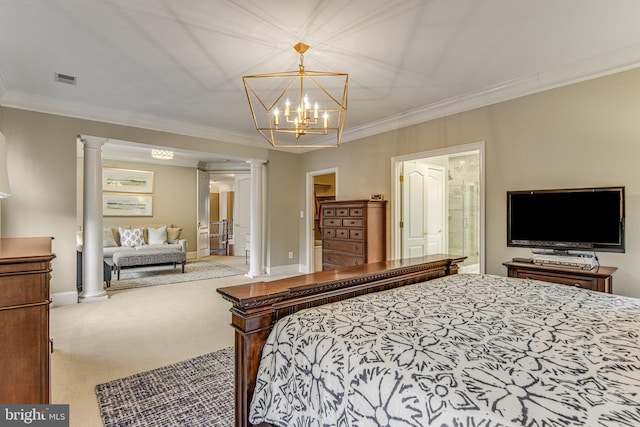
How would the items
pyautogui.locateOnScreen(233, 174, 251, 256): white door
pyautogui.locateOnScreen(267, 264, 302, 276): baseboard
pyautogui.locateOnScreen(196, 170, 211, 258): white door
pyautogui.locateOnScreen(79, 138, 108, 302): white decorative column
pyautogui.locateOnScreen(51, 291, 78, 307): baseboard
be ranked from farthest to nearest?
pyautogui.locateOnScreen(233, 174, 251, 256): white door
pyautogui.locateOnScreen(196, 170, 211, 258): white door
pyautogui.locateOnScreen(267, 264, 302, 276): baseboard
pyautogui.locateOnScreen(79, 138, 108, 302): white decorative column
pyautogui.locateOnScreen(51, 291, 78, 307): baseboard

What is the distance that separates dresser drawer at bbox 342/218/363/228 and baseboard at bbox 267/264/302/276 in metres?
2.06

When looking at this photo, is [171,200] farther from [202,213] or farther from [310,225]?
[310,225]

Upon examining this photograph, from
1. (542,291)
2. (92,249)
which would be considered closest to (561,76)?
(542,291)

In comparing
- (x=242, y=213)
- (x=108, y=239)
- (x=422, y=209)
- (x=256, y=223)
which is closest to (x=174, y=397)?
(x=422, y=209)

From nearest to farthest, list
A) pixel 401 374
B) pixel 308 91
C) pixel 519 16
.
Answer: pixel 401 374, pixel 519 16, pixel 308 91

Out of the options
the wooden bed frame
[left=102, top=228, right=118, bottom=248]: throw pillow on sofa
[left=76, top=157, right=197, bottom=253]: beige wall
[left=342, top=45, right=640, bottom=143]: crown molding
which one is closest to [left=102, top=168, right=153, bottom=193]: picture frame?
[left=76, top=157, right=197, bottom=253]: beige wall

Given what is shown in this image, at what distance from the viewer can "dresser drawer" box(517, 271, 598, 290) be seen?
2588mm

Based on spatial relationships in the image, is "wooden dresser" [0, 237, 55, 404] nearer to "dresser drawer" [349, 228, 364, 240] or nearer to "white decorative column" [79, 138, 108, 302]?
"white decorative column" [79, 138, 108, 302]

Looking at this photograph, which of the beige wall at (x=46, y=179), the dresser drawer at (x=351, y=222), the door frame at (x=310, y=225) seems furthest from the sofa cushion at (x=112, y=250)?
the dresser drawer at (x=351, y=222)

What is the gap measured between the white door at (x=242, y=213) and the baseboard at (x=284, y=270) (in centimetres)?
282

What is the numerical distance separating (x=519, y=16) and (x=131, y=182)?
8.05m

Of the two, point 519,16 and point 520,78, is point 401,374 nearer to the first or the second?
point 519,16

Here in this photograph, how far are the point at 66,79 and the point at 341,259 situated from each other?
4105 mm

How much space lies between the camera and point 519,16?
2.31 metres
